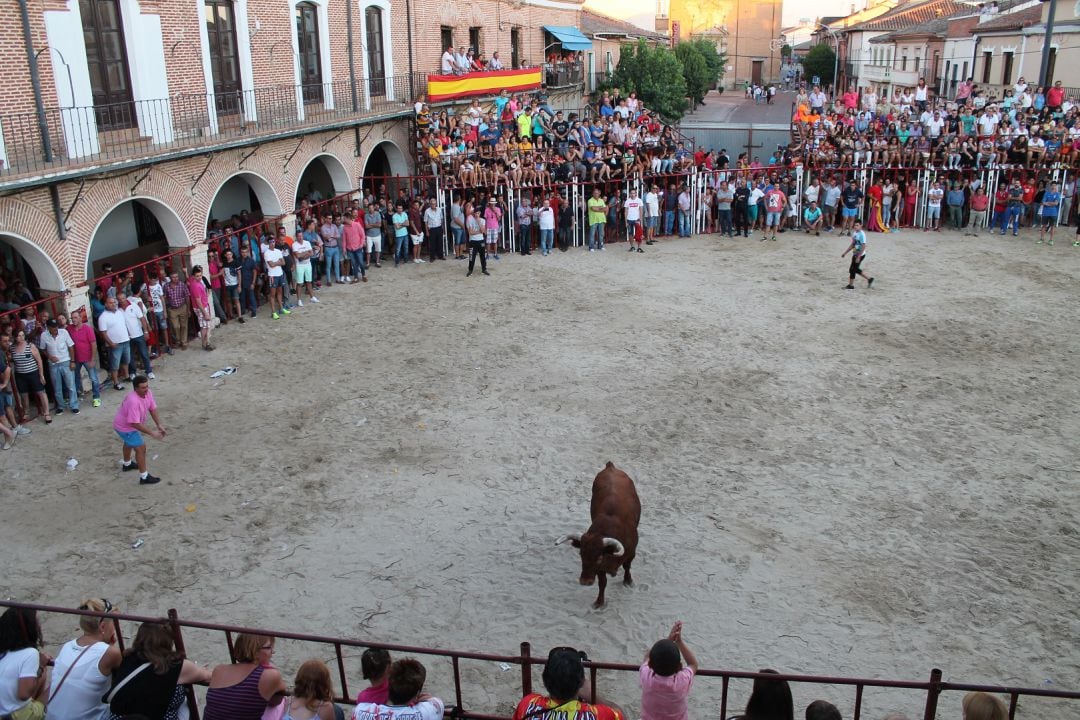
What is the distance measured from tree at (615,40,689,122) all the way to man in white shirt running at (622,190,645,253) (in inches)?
984

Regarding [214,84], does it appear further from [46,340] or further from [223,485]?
[223,485]

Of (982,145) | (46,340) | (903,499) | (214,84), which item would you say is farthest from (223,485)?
(982,145)

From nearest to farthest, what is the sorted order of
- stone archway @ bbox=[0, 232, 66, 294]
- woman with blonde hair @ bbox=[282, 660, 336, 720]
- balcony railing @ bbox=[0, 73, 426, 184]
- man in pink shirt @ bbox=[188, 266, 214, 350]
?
woman with blonde hair @ bbox=[282, 660, 336, 720] < stone archway @ bbox=[0, 232, 66, 294] < balcony railing @ bbox=[0, 73, 426, 184] < man in pink shirt @ bbox=[188, 266, 214, 350]

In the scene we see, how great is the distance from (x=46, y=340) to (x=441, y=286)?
Answer: 8.91 metres

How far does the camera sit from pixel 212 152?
60.6 feet

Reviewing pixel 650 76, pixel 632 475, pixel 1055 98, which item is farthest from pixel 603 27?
pixel 632 475

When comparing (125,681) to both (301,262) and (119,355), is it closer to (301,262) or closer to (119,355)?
(119,355)

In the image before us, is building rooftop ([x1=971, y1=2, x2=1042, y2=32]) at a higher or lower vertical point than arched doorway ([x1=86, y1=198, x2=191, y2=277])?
higher

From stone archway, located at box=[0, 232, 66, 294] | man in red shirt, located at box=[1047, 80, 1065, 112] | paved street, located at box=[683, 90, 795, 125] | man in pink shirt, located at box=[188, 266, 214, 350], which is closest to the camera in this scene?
stone archway, located at box=[0, 232, 66, 294]

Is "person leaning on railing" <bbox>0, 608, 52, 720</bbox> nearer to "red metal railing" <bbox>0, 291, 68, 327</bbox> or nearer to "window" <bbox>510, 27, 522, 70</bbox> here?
"red metal railing" <bbox>0, 291, 68, 327</bbox>

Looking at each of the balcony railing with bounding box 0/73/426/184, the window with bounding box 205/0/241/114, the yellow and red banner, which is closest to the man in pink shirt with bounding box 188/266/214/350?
the balcony railing with bounding box 0/73/426/184

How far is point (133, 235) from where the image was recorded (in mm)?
20281

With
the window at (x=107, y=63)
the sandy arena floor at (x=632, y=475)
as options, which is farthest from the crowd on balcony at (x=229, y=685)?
the window at (x=107, y=63)

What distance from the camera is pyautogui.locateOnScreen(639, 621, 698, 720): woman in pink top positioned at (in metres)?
5.41
